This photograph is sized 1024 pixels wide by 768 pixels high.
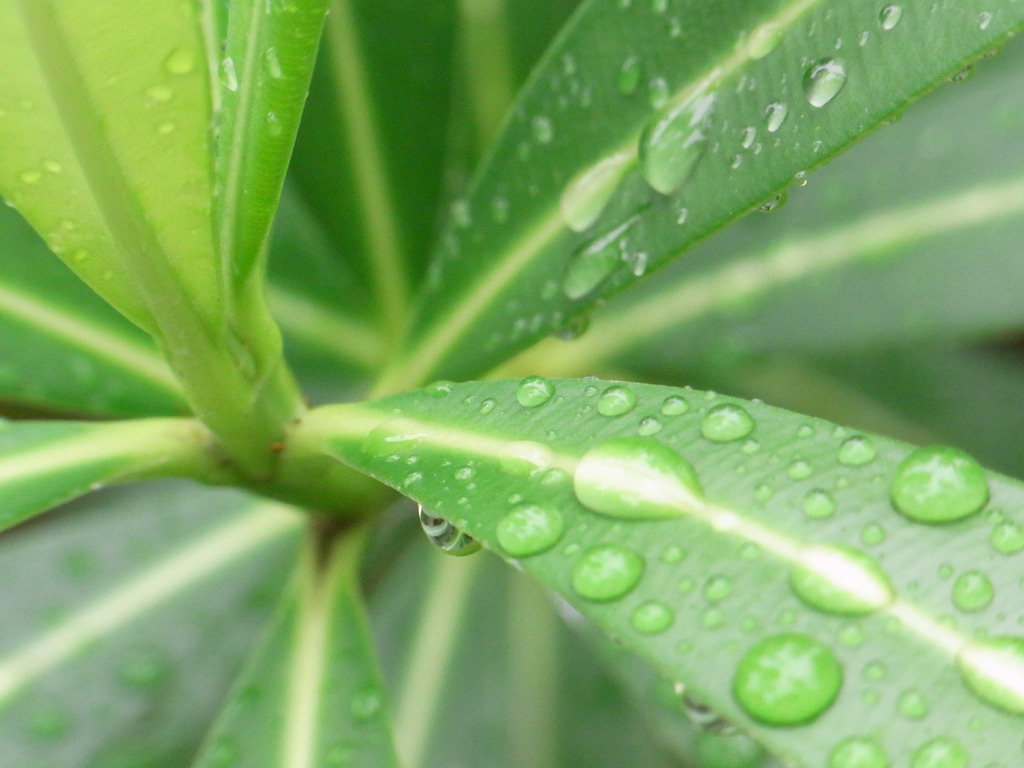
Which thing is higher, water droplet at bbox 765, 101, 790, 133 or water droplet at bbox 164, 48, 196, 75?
water droplet at bbox 765, 101, 790, 133

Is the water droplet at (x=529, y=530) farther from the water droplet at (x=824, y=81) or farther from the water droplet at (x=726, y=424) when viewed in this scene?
the water droplet at (x=824, y=81)

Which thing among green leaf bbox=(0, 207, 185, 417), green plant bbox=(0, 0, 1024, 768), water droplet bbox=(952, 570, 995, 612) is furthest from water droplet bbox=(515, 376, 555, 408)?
green leaf bbox=(0, 207, 185, 417)

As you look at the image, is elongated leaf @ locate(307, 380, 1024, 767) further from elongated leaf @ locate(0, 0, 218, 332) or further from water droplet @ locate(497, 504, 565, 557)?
elongated leaf @ locate(0, 0, 218, 332)

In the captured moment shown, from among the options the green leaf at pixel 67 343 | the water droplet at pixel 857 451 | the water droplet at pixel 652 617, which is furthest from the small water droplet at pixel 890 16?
the green leaf at pixel 67 343

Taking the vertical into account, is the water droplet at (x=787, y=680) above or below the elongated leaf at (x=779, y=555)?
below

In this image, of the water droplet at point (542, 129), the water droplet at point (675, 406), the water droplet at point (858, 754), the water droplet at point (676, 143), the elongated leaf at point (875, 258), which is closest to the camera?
the water droplet at point (858, 754)

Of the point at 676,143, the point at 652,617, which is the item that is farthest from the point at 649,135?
the point at 652,617

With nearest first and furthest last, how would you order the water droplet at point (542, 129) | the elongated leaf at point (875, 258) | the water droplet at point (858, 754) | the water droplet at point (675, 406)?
1. the water droplet at point (858, 754)
2. the water droplet at point (675, 406)
3. the water droplet at point (542, 129)
4. the elongated leaf at point (875, 258)

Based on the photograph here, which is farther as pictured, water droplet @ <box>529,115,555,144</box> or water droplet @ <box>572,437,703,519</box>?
water droplet @ <box>529,115,555,144</box>
